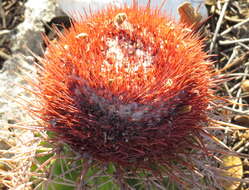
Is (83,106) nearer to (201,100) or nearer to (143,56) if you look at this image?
(143,56)

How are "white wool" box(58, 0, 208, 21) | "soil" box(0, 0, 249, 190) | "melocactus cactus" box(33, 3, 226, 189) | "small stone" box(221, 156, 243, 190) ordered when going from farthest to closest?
1. "soil" box(0, 0, 249, 190)
2. "white wool" box(58, 0, 208, 21)
3. "small stone" box(221, 156, 243, 190)
4. "melocactus cactus" box(33, 3, 226, 189)

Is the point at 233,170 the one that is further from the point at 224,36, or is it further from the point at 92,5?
the point at 92,5

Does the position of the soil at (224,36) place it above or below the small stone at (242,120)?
above

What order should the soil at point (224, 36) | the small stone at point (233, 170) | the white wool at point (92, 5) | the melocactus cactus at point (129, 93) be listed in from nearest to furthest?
the melocactus cactus at point (129, 93), the small stone at point (233, 170), the white wool at point (92, 5), the soil at point (224, 36)

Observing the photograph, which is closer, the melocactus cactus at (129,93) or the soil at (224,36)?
the melocactus cactus at (129,93)

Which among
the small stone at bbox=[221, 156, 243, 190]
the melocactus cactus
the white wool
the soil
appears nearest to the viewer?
the melocactus cactus

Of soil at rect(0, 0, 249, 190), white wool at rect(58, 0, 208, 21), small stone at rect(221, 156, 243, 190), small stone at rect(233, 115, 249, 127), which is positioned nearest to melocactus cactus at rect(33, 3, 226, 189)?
small stone at rect(221, 156, 243, 190)

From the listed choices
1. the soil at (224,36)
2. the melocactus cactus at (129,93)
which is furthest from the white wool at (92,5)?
the melocactus cactus at (129,93)

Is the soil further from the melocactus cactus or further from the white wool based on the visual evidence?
the melocactus cactus

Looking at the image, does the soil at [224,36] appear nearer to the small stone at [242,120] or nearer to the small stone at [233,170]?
the small stone at [242,120]
